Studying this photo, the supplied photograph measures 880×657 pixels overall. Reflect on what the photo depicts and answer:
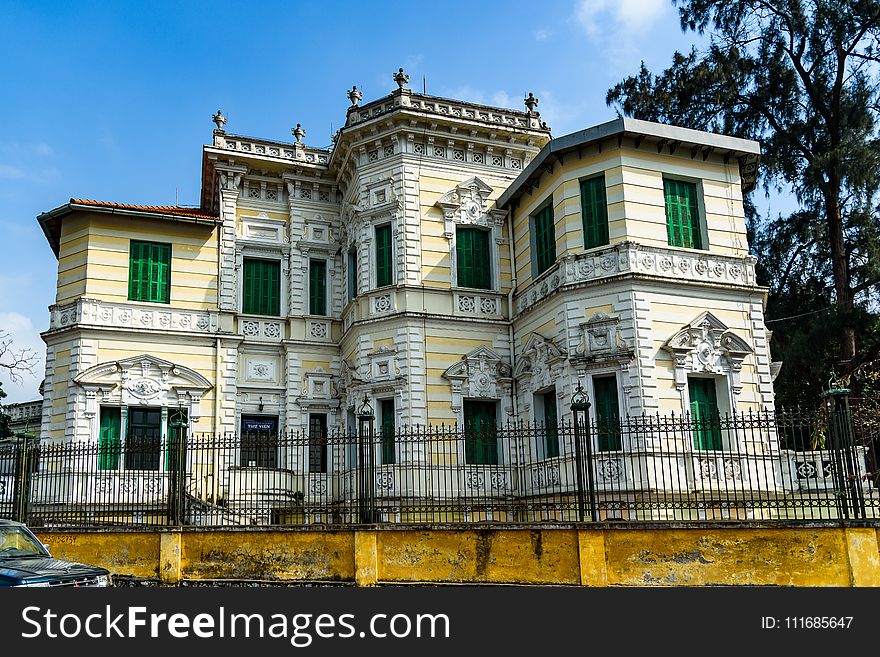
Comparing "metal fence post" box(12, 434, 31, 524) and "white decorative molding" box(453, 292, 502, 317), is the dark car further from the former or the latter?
"white decorative molding" box(453, 292, 502, 317)

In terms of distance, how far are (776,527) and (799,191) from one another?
66.8ft

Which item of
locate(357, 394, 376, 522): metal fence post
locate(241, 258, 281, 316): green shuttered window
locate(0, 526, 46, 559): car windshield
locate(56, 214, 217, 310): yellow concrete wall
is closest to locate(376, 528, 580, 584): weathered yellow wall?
locate(357, 394, 376, 522): metal fence post

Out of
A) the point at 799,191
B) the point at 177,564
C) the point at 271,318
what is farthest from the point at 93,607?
the point at 799,191

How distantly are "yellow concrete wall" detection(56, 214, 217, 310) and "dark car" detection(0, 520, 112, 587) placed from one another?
1264 cm

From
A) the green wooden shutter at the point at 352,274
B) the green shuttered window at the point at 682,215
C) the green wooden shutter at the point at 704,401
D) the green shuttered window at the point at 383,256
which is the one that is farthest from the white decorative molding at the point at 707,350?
the green wooden shutter at the point at 352,274

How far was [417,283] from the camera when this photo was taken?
76.8 ft

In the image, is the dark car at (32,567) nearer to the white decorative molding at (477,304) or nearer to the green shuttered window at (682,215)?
the white decorative molding at (477,304)

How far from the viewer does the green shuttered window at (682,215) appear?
21.3 metres

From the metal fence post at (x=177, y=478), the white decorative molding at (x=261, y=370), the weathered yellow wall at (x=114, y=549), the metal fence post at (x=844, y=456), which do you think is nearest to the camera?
the metal fence post at (x=844, y=456)

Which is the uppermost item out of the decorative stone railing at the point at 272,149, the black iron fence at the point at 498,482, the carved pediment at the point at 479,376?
the decorative stone railing at the point at 272,149

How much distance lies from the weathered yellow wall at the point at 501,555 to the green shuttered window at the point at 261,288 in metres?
11.1

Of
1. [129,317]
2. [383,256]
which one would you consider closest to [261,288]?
[129,317]

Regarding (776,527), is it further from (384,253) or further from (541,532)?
(384,253)

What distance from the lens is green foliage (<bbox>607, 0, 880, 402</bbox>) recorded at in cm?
2791
